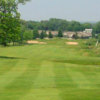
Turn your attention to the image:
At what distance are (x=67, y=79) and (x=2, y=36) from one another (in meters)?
20.5

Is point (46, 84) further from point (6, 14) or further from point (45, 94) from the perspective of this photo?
point (6, 14)

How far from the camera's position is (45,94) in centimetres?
1403

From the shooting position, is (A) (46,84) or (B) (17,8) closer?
(A) (46,84)

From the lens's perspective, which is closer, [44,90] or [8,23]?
[44,90]

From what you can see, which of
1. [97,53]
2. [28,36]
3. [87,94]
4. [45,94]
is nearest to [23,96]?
[45,94]

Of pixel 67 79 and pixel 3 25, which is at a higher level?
pixel 3 25

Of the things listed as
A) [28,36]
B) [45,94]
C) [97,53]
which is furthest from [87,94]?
[28,36]

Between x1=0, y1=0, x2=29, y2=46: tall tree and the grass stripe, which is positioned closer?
the grass stripe

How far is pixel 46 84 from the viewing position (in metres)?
17.3

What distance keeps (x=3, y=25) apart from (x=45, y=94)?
25.4m

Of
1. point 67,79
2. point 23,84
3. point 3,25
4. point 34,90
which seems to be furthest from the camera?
point 3,25

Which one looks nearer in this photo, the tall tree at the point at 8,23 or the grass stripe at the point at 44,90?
the grass stripe at the point at 44,90

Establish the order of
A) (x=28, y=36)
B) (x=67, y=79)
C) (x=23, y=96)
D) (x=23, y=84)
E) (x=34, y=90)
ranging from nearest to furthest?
(x=23, y=96), (x=34, y=90), (x=23, y=84), (x=67, y=79), (x=28, y=36)

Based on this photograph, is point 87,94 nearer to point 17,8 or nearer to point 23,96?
point 23,96
